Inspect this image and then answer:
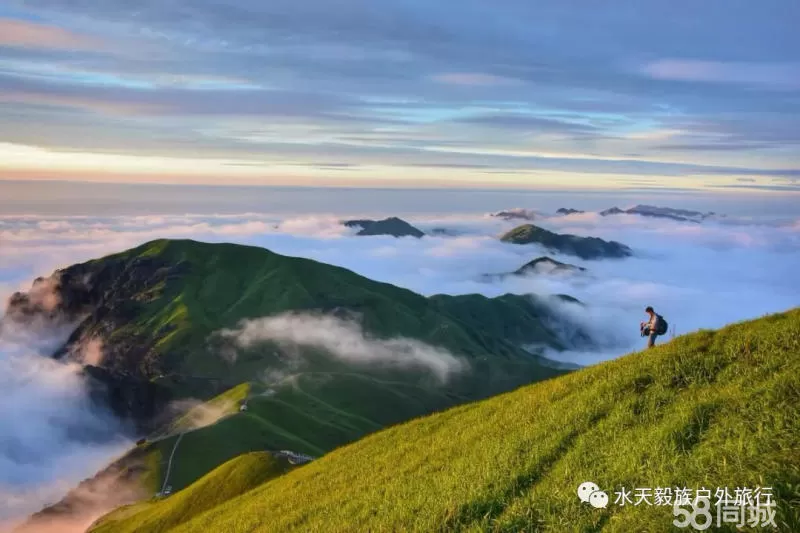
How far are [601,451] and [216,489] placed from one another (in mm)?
59552

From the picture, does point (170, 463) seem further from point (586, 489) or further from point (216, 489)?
point (586, 489)

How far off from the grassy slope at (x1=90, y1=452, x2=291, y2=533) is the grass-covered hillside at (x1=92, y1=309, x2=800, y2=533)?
3766 centimetres

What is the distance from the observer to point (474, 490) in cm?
1952

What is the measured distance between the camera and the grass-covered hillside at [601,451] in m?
15.4

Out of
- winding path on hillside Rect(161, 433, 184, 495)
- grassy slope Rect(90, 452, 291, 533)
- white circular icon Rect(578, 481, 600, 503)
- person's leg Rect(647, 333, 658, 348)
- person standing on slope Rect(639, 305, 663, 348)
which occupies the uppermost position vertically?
person standing on slope Rect(639, 305, 663, 348)

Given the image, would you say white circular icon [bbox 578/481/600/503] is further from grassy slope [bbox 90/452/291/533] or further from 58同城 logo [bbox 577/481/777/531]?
grassy slope [bbox 90/452/291/533]

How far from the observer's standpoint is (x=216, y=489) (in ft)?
225

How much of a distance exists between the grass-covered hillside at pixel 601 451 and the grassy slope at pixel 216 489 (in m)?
37.7

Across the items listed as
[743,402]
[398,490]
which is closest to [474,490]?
[398,490]

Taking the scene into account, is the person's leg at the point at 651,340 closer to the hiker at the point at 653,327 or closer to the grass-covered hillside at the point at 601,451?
the hiker at the point at 653,327

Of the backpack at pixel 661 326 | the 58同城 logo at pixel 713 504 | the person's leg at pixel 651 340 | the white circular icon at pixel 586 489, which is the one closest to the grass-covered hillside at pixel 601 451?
the 58同城 logo at pixel 713 504

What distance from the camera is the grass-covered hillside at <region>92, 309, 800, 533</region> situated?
15.4 metres

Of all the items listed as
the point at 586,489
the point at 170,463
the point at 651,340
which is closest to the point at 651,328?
the point at 651,340

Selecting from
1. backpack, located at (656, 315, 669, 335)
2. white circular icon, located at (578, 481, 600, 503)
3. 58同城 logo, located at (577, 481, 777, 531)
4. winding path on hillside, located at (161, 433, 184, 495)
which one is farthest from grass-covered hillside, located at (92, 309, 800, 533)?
winding path on hillside, located at (161, 433, 184, 495)
